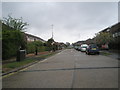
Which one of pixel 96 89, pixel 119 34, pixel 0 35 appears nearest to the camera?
pixel 96 89

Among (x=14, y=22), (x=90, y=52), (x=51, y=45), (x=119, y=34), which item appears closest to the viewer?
(x=90, y=52)

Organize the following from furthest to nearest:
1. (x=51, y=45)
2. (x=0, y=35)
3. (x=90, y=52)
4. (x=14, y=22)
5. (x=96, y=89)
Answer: (x=51, y=45) → (x=14, y=22) → (x=90, y=52) → (x=0, y=35) → (x=96, y=89)

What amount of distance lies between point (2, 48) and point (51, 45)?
36.9 meters

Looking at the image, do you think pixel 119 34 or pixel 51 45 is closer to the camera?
pixel 119 34

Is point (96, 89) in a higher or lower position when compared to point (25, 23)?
lower

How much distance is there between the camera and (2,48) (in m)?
16.0

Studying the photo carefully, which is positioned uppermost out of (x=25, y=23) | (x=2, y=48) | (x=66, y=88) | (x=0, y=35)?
(x=25, y=23)

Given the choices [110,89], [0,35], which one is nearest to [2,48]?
[0,35]

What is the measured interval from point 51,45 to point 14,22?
69.7 ft

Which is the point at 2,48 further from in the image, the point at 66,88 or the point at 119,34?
the point at 119,34

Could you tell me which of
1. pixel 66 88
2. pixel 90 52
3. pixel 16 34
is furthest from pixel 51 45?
pixel 66 88

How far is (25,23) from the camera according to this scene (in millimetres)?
35000

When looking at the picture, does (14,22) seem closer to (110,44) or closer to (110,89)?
(110,44)

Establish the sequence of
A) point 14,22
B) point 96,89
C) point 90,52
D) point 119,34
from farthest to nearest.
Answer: point 119,34 < point 14,22 < point 90,52 < point 96,89
